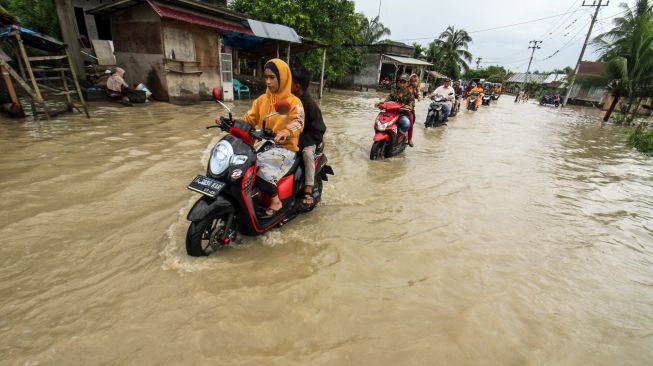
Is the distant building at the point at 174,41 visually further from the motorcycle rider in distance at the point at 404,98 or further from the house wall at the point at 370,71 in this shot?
the house wall at the point at 370,71

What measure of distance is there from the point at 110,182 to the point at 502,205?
19.2ft

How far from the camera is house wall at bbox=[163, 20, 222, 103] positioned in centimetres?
1034

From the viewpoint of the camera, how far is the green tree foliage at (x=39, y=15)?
39.8 ft

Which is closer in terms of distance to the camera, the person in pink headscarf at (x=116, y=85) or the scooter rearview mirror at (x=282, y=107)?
the scooter rearview mirror at (x=282, y=107)

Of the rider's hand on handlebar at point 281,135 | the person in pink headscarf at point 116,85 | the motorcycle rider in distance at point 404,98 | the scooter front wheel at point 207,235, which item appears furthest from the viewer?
the person in pink headscarf at point 116,85

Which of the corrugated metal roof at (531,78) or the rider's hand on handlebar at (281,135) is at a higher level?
the corrugated metal roof at (531,78)

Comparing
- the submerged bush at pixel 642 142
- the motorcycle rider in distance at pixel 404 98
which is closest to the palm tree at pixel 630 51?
the submerged bush at pixel 642 142

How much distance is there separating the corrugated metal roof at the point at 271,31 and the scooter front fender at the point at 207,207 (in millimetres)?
11033

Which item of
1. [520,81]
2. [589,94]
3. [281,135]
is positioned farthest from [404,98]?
[520,81]

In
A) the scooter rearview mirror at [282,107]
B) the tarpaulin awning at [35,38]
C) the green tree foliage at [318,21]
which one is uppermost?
the green tree foliage at [318,21]

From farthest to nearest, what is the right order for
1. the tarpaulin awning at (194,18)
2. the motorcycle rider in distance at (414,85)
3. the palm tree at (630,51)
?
1. the palm tree at (630,51)
2. the tarpaulin awning at (194,18)
3. the motorcycle rider in distance at (414,85)

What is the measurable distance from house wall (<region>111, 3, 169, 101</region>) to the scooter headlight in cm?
938

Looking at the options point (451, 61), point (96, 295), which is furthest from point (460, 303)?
point (451, 61)

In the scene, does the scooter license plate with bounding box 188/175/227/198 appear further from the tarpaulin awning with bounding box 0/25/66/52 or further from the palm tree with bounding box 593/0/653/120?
the palm tree with bounding box 593/0/653/120
